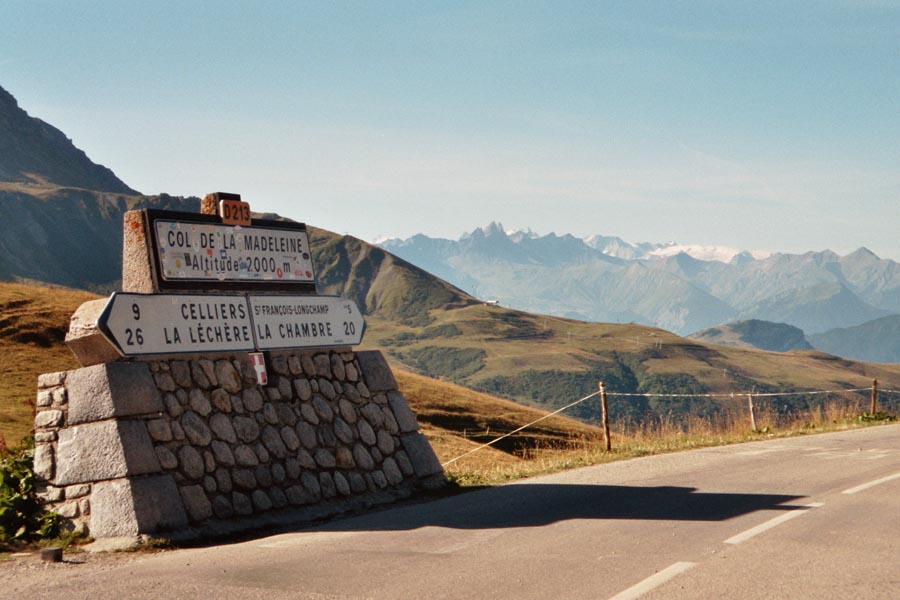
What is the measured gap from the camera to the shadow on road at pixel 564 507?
10.9m

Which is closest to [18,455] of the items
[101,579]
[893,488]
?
[101,579]

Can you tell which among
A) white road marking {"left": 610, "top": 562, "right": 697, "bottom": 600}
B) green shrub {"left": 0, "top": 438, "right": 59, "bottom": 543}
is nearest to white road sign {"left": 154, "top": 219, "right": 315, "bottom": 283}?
green shrub {"left": 0, "top": 438, "right": 59, "bottom": 543}

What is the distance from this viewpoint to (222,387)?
39.0 feet

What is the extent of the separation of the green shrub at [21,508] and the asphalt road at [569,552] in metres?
1.55

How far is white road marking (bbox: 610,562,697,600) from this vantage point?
7219 mm

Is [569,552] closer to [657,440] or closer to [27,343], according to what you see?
[657,440]

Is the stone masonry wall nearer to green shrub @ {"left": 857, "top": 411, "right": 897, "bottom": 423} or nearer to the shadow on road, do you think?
the shadow on road

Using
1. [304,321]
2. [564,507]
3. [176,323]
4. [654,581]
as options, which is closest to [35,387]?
[304,321]

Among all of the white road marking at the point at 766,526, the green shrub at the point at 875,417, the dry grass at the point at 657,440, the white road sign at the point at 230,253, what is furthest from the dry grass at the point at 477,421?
the white road marking at the point at 766,526

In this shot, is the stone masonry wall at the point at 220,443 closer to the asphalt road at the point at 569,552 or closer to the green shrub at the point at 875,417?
the asphalt road at the point at 569,552

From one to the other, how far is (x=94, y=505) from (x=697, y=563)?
19.9ft

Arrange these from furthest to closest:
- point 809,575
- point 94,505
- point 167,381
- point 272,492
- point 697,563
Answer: point 272,492
point 167,381
point 94,505
point 697,563
point 809,575

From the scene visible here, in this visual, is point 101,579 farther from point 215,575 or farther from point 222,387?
point 222,387

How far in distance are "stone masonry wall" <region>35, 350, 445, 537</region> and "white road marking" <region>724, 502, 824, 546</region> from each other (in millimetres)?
4985
